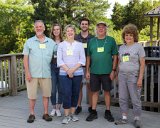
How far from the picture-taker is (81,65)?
523 cm

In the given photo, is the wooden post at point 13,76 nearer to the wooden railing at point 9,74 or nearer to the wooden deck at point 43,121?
the wooden railing at point 9,74

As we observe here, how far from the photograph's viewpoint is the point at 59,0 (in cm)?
3866

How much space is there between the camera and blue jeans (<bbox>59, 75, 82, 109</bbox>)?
5.25 metres

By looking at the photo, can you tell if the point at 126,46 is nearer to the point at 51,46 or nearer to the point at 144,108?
the point at 51,46

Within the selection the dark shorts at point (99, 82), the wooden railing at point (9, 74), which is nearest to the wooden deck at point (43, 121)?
the dark shorts at point (99, 82)

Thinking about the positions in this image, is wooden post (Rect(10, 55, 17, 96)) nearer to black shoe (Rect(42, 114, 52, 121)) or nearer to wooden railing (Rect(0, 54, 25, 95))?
wooden railing (Rect(0, 54, 25, 95))

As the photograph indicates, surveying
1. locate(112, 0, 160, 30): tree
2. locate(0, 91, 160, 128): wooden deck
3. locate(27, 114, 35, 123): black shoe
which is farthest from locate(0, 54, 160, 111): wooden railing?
locate(112, 0, 160, 30): tree

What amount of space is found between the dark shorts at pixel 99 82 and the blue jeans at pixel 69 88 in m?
0.24

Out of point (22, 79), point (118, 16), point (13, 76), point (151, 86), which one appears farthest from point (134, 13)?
point (151, 86)

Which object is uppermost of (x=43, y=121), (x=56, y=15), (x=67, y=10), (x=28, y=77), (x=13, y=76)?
(x=67, y=10)

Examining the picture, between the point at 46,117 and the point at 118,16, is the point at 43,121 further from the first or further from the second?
the point at 118,16

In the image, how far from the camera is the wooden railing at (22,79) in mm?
6051

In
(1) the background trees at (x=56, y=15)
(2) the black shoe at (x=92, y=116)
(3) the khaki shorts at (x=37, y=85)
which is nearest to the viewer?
(3) the khaki shorts at (x=37, y=85)

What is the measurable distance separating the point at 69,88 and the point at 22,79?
10.3ft
